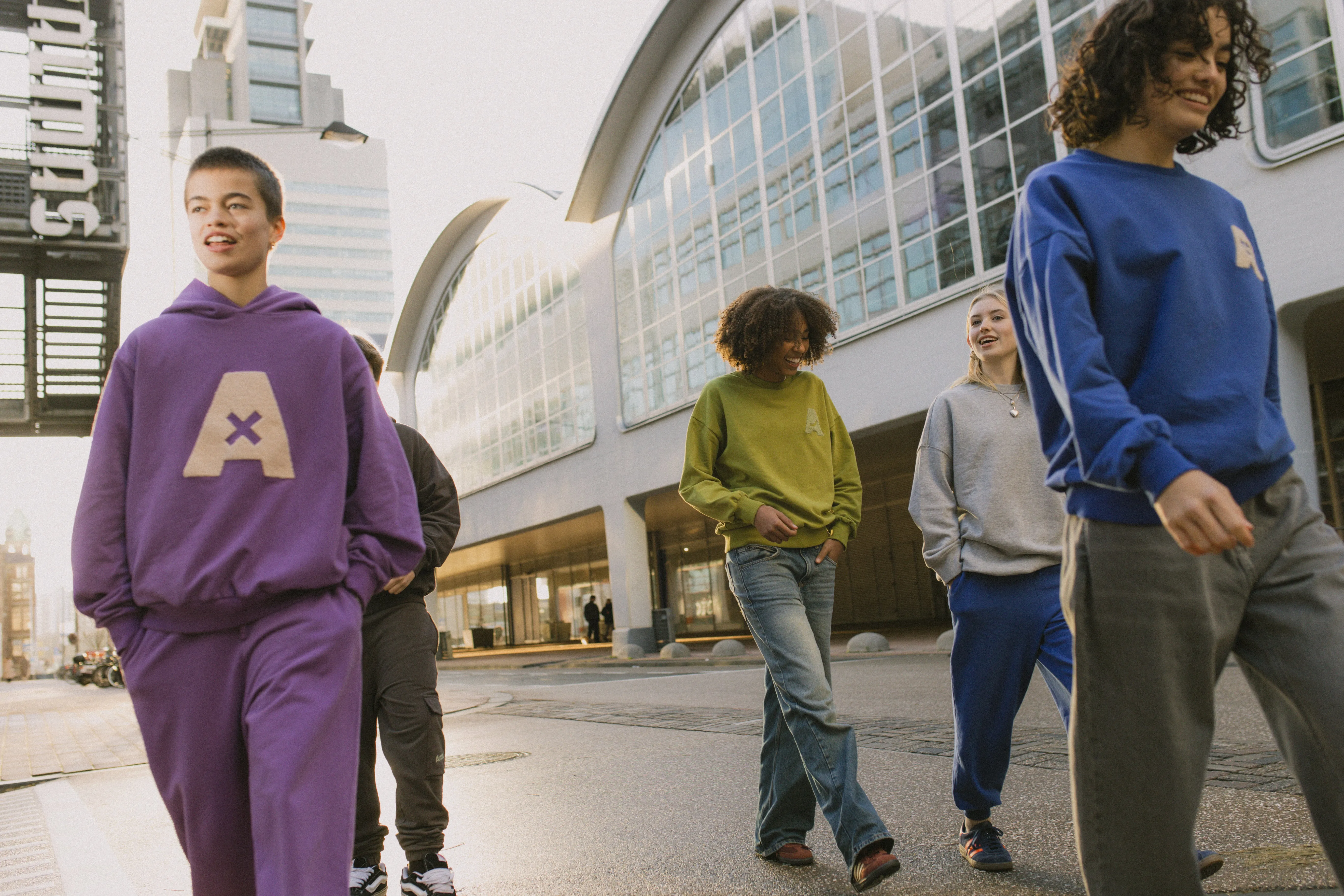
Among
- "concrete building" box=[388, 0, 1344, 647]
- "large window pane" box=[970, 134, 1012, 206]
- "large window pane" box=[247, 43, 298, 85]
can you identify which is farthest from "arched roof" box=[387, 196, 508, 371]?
"large window pane" box=[247, 43, 298, 85]

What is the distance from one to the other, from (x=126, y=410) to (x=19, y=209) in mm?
24863

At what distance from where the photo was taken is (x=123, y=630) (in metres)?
2.11

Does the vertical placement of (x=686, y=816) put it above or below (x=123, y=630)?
below

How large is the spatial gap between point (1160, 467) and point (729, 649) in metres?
18.8

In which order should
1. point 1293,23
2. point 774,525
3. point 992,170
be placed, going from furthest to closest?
1. point 992,170
2. point 1293,23
3. point 774,525

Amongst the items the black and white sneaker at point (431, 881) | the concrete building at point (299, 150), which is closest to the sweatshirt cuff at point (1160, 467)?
the black and white sneaker at point (431, 881)

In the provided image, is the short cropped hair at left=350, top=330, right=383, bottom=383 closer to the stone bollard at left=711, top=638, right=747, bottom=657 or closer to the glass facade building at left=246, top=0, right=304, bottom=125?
the stone bollard at left=711, top=638, right=747, bottom=657

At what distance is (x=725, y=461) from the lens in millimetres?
3777

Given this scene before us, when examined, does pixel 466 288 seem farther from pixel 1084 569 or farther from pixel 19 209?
pixel 1084 569

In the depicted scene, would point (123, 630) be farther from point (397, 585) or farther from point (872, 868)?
point (872, 868)

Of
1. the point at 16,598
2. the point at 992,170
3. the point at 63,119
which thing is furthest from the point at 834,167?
the point at 16,598

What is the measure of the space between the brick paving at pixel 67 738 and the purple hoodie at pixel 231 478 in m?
0.50

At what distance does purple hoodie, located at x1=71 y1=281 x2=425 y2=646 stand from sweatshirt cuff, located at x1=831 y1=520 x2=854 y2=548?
67.2 inches

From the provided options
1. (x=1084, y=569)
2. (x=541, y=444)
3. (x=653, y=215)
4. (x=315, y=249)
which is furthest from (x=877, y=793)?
(x=315, y=249)
